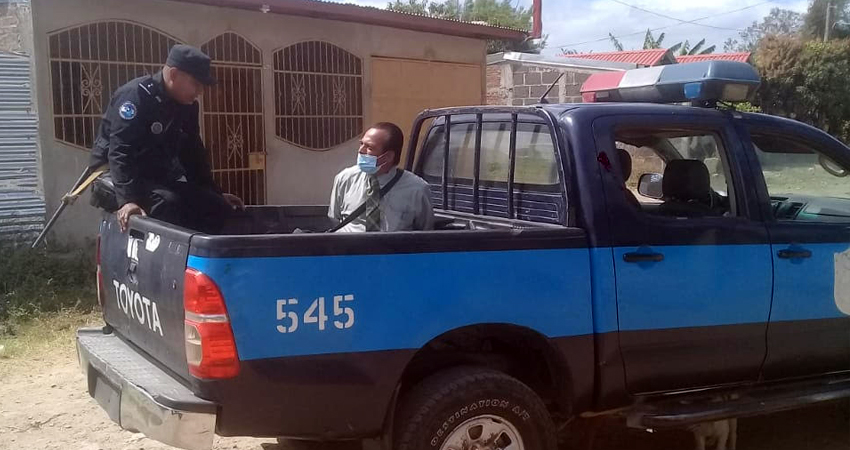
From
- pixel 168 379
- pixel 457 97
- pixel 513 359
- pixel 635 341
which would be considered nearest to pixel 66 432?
pixel 168 379

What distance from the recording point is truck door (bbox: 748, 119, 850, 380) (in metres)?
3.90

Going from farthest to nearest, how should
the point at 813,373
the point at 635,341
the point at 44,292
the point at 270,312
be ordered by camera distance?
the point at 44,292 → the point at 813,373 → the point at 635,341 → the point at 270,312

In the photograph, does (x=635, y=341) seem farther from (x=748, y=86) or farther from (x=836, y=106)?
(x=836, y=106)

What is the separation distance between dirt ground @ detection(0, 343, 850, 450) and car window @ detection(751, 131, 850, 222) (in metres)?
1.23

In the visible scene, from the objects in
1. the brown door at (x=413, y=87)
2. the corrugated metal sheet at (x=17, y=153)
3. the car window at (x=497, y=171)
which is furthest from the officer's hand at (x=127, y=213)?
the brown door at (x=413, y=87)

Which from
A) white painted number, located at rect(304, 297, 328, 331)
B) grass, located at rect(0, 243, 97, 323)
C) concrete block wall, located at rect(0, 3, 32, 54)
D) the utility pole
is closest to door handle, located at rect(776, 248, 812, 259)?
white painted number, located at rect(304, 297, 328, 331)

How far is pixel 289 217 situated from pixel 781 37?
1016 inches

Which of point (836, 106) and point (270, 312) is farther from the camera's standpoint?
point (836, 106)

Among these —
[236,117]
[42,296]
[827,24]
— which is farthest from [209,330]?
[827,24]

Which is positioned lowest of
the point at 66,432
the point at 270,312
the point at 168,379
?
the point at 66,432

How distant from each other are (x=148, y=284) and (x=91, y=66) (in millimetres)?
5725

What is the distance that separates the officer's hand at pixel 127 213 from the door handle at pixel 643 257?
2112 millimetres

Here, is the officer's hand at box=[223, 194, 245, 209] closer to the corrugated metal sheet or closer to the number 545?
the number 545

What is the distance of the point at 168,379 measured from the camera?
320cm
